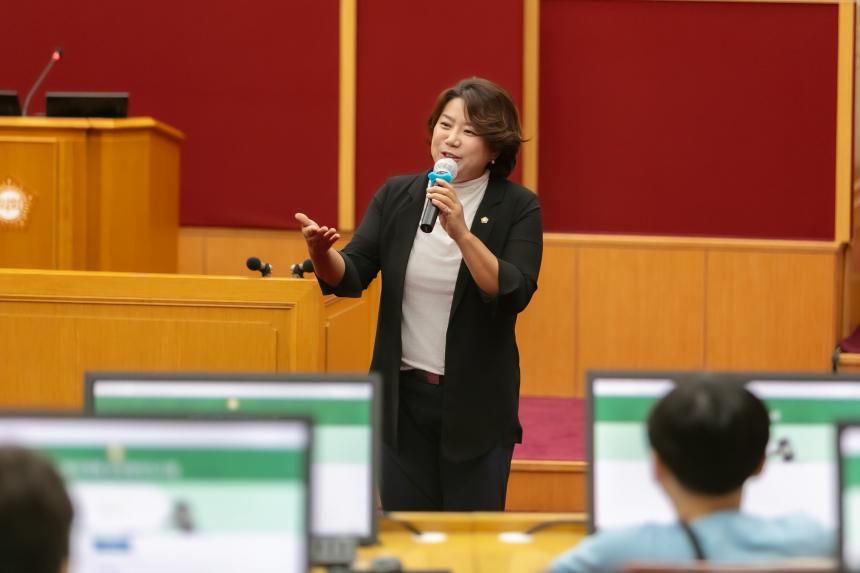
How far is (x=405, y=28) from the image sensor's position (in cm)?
664

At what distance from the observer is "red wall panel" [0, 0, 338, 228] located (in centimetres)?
675

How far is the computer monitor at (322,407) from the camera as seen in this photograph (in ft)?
6.31

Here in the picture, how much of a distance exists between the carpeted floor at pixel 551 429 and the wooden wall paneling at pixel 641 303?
40cm

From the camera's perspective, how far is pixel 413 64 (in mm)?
6656

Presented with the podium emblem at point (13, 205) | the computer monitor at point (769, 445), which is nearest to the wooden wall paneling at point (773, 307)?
the podium emblem at point (13, 205)

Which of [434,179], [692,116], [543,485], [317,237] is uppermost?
[692,116]

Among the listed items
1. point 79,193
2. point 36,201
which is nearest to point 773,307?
point 79,193

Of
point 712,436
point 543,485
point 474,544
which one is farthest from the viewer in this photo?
point 543,485

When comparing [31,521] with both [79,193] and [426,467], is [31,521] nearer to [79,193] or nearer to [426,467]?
[426,467]

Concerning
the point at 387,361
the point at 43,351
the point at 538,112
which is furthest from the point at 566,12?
the point at 387,361

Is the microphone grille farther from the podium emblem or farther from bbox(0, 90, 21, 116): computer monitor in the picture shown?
bbox(0, 90, 21, 116): computer monitor

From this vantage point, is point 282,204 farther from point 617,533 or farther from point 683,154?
point 617,533

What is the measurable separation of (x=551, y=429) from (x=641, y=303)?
4.71ft

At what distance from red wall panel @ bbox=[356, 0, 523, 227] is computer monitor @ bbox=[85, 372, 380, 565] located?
475 centimetres
